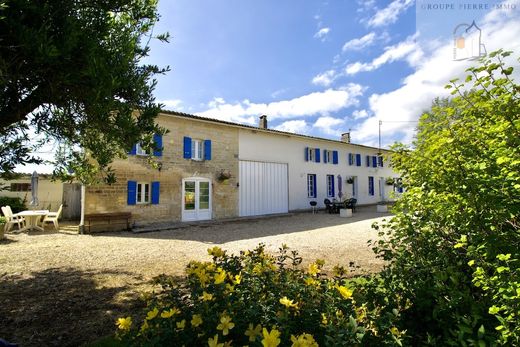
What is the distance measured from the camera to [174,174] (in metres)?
13.1

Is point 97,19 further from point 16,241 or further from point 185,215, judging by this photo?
point 185,215

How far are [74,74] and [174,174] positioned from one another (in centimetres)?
1022

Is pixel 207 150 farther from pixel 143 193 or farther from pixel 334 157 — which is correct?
pixel 334 157

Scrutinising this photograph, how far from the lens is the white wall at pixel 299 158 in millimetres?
16438

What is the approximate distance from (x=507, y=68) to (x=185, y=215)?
12.9 m

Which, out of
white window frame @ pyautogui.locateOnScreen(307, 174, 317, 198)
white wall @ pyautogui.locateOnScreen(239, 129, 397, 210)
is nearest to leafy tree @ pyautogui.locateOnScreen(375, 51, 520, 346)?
white wall @ pyautogui.locateOnScreen(239, 129, 397, 210)

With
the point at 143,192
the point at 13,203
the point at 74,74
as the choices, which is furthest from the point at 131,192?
the point at 74,74

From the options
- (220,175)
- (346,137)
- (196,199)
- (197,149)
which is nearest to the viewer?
(196,199)

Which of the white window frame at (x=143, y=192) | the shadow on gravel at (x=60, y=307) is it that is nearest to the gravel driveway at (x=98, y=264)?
the shadow on gravel at (x=60, y=307)

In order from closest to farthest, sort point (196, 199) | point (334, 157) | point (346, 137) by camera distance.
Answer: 1. point (196, 199)
2. point (334, 157)
3. point (346, 137)

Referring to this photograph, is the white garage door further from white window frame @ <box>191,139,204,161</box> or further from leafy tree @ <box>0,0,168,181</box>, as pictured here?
leafy tree @ <box>0,0,168,181</box>

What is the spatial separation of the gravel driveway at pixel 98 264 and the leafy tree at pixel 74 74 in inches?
76.8

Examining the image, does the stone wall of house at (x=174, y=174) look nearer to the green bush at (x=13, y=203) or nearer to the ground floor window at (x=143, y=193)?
the ground floor window at (x=143, y=193)

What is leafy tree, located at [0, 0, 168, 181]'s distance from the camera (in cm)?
279
